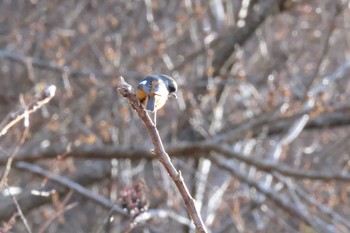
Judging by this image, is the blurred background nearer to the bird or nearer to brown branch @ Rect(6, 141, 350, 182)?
brown branch @ Rect(6, 141, 350, 182)

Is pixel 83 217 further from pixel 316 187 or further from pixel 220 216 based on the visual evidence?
pixel 316 187

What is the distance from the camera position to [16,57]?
5742 millimetres

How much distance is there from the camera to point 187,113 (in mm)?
5898

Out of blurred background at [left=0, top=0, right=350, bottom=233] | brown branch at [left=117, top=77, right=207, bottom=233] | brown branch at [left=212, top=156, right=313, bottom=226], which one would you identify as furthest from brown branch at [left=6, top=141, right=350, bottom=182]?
brown branch at [left=117, top=77, right=207, bottom=233]

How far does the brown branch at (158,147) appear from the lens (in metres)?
2.00

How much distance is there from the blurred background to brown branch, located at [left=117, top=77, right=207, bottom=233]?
2222 mm

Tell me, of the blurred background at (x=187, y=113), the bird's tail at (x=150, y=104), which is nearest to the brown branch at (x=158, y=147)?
the bird's tail at (x=150, y=104)

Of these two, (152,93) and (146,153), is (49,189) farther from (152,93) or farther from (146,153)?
(152,93)

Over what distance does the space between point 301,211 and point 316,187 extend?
2.08m

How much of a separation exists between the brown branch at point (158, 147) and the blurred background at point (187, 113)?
2.22 metres

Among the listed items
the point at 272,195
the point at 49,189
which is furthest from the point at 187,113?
the point at 272,195

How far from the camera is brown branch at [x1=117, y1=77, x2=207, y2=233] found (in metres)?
2.00

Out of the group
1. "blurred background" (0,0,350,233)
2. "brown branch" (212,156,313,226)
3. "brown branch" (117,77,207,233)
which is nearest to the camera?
"brown branch" (117,77,207,233)

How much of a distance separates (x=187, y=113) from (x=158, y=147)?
3863 mm
